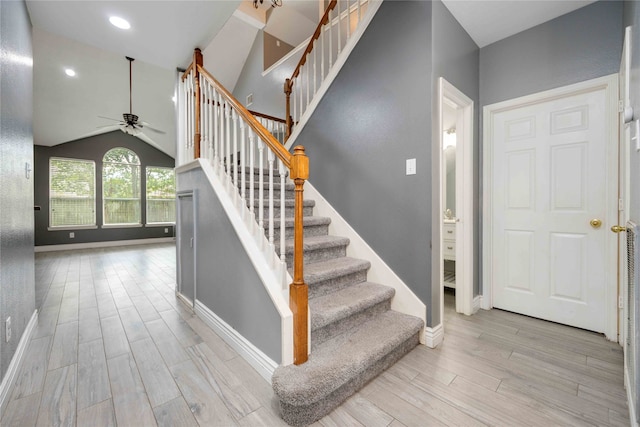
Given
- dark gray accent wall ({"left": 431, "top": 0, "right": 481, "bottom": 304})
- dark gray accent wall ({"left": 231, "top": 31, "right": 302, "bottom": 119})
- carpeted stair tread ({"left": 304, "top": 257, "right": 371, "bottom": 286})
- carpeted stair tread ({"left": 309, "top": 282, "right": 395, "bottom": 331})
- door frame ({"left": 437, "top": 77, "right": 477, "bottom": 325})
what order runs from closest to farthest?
carpeted stair tread ({"left": 309, "top": 282, "right": 395, "bottom": 331}), carpeted stair tread ({"left": 304, "top": 257, "right": 371, "bottom": 286}), dark gray accent wall ({"left": 431, "top": 0, "right": 481, "bottom": 304}), door frame ({"left": 437, "top": 77, "right": 477, "bottom": 325}), dark gray accent wall ({"left": 231, "top": 31, "right": 302, "bottom": 119})

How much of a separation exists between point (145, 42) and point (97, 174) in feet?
20.9

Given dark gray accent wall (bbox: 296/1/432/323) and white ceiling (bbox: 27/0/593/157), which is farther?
white ceiling (bbox: 27/0/593/157)

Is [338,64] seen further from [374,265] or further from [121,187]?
[121,187]

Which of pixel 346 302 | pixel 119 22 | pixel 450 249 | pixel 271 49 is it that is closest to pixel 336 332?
pixel 346 302

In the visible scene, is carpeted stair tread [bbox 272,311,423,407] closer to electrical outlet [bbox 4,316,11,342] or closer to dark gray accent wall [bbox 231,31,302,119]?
electrical outlet [bbox 4,316,11,342]

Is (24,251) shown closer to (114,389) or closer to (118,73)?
(114,389)

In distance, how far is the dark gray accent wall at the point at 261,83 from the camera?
15.4ft

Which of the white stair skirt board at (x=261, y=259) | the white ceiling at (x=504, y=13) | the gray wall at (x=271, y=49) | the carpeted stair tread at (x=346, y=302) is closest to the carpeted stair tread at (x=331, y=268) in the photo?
the carpeted stair tread at (x=346, y=302)

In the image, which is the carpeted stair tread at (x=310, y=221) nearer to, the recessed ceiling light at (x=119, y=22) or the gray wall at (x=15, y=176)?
the gray wall at (x=15, y=176)

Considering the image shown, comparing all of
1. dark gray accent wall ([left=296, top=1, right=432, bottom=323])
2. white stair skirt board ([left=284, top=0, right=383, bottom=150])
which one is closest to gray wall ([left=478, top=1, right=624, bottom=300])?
dark gray accent wall ([left=296, top=1, right=432, bottom=323])

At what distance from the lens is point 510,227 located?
263 centimetres

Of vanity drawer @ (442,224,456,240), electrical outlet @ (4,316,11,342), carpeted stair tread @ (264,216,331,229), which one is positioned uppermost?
carpeted stair tread @ (264,216,331,229)

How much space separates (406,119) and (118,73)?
214 inches

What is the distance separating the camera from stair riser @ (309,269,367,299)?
197 centimetres
